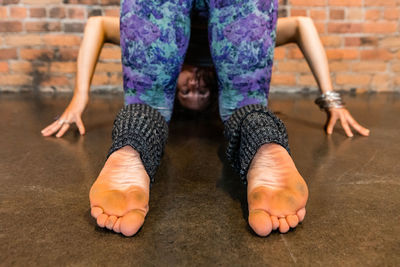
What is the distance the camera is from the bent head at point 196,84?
1335 mm

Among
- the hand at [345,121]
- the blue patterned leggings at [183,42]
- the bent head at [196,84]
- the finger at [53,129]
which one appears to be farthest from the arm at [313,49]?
the finger at [53,129]

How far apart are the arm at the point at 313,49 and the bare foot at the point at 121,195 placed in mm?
834

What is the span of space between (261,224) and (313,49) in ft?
2.96

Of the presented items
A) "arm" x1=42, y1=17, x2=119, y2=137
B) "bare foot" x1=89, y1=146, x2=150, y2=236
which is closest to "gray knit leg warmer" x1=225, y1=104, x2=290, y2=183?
"bare foot" x1=89, y1=146, x2=150, y2=236

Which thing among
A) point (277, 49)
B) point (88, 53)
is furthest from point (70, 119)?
point (277, 49)

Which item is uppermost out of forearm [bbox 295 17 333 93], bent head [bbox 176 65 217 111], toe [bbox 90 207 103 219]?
forearm [bbox 295 17 333 93]

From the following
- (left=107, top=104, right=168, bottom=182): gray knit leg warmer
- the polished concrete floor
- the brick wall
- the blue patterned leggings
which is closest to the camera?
the polished concrete floor

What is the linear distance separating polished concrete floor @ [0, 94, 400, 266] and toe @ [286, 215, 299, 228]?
23 mm

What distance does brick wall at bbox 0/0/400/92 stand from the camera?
2.22 metres

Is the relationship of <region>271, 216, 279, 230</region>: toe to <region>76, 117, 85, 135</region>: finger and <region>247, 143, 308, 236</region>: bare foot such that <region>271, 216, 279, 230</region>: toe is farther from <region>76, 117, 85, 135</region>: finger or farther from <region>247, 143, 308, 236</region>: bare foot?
<region>76, 117, 85, 135</region>: finger

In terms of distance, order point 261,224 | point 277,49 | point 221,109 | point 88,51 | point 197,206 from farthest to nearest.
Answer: point 277,49, point 88,51, point 221,109, point 197,206, point 261,224

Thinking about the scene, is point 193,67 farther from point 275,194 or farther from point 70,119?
point 275,194

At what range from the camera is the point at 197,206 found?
800 mm

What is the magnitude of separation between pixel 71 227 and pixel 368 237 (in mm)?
573
